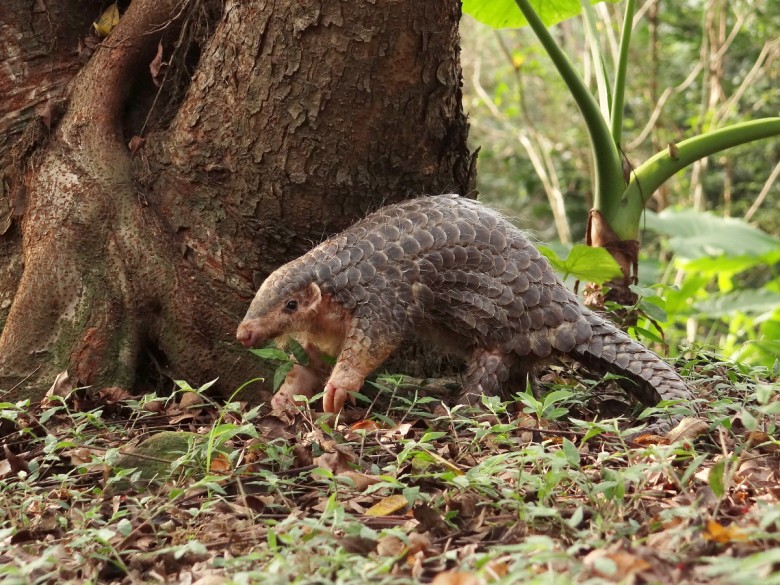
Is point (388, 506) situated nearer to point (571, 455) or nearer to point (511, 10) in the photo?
point (571, 455)

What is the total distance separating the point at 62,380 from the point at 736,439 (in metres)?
2.55

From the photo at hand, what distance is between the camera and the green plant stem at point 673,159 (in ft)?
13.2

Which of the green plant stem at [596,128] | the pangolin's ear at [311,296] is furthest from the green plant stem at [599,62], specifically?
the pangolin's ear at [311,296]

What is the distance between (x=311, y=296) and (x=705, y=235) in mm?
6198

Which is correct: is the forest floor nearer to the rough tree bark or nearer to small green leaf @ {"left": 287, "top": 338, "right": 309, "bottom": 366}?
small green leaf @ {"left": 287, "top": 338, "right": 309, "bottom": 366}

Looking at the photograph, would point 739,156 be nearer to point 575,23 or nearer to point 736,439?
point 575,23

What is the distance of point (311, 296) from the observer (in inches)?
130

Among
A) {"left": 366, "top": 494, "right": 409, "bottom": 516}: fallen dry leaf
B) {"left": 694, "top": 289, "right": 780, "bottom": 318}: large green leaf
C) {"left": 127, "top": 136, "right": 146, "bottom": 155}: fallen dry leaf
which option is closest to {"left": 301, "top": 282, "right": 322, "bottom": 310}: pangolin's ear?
{"left": 366, "top": 494, "right": 409, "bottom": 516}: fallen dry leaf

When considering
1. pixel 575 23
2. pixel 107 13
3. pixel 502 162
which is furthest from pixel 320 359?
pixel 502 162

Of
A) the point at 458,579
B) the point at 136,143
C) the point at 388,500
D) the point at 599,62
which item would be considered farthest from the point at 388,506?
the point at 599,62

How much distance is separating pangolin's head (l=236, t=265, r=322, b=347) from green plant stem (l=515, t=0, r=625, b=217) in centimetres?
154

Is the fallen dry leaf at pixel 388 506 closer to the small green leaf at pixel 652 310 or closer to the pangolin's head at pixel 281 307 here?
the pangolin's head at pixel 281 307

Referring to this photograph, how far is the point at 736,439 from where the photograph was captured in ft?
9.57

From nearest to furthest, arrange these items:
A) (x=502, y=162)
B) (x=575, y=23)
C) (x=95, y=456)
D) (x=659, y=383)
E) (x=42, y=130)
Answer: (x=95, y=456), (x=659, y=383), (x=42, y=130), (x=575, y=23), (x=502, y=162)
